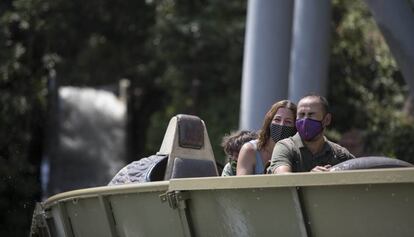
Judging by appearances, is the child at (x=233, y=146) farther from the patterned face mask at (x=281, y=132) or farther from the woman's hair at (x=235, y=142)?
the patterned face mask at (x=281, y=132)

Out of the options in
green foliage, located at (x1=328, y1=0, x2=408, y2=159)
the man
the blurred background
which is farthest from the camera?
green foliage, located at (x1=328, y1=0, x2=408, y2=159)

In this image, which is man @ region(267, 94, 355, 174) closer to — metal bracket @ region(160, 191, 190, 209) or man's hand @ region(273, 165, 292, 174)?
man's hand @ region(273, 165, 292, 174)

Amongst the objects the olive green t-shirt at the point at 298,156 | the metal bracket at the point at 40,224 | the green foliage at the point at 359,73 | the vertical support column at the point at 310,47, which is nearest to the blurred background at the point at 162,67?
the green foliage at the point at 359,73

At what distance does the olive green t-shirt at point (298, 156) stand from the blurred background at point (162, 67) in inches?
335

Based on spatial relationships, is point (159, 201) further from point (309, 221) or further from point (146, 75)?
point (146, 75)

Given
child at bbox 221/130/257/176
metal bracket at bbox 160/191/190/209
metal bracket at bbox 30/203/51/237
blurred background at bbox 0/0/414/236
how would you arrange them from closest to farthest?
metal bracket at bbox 160/191/190/209, child at bbox 221/130/257/176, metal bracket at bbox 30/203/51/237, blurred background at bbox 0/0/414/236

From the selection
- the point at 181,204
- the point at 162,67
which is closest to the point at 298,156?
the point at 181,204

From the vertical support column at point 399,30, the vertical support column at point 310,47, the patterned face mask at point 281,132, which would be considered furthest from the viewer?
the vertical support column at point 310,47

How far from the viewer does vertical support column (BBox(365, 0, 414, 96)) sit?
28.8 ft

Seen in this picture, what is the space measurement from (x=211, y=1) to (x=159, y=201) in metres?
12.0

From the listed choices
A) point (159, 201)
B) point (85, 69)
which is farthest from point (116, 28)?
point (159, 201)

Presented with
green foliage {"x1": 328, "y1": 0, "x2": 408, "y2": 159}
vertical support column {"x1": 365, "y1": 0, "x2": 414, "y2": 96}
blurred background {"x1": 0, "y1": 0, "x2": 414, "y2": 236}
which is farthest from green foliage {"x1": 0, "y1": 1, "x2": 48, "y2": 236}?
vertical support column {"x1": 365, "y1": 0, "x2": 414, "y2": 96}

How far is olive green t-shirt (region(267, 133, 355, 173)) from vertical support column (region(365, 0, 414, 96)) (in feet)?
11.3

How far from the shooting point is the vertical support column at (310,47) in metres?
12.9
